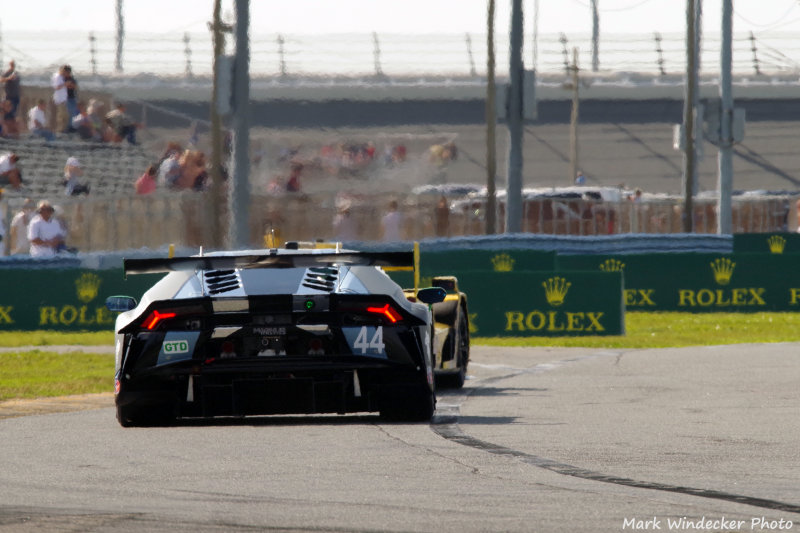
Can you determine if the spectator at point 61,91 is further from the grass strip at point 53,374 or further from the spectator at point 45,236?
the grass strip at point 53,374

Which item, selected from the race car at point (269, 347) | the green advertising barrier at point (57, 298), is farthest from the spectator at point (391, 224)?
the race car at point (269, 347)

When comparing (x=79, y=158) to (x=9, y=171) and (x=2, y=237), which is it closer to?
(x=9, y=171)

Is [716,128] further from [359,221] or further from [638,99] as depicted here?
[638,99]

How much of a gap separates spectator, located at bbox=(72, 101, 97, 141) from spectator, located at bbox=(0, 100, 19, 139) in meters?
1.30

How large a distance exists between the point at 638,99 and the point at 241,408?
61243 millimetres

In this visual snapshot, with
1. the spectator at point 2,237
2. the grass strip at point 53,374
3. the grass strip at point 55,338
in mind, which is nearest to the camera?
the grass strip at point 53,374

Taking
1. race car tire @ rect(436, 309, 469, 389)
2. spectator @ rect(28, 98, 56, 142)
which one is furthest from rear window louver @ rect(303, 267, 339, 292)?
spectator @ rect(28, 98, 56, 142)

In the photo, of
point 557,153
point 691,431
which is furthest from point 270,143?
point 691,431

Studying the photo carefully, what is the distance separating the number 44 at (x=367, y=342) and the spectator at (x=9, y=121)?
30.3 meters

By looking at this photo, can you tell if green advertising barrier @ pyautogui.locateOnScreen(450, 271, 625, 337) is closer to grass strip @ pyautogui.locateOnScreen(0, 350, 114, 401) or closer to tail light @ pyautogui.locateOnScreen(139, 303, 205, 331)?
grass strip @ pyautogui.locateOnScreen(0, 350, 114, 401)

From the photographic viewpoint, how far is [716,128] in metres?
39.1

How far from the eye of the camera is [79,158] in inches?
1601

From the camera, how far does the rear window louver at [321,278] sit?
10797 mm

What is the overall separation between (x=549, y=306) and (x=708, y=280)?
665 cm
